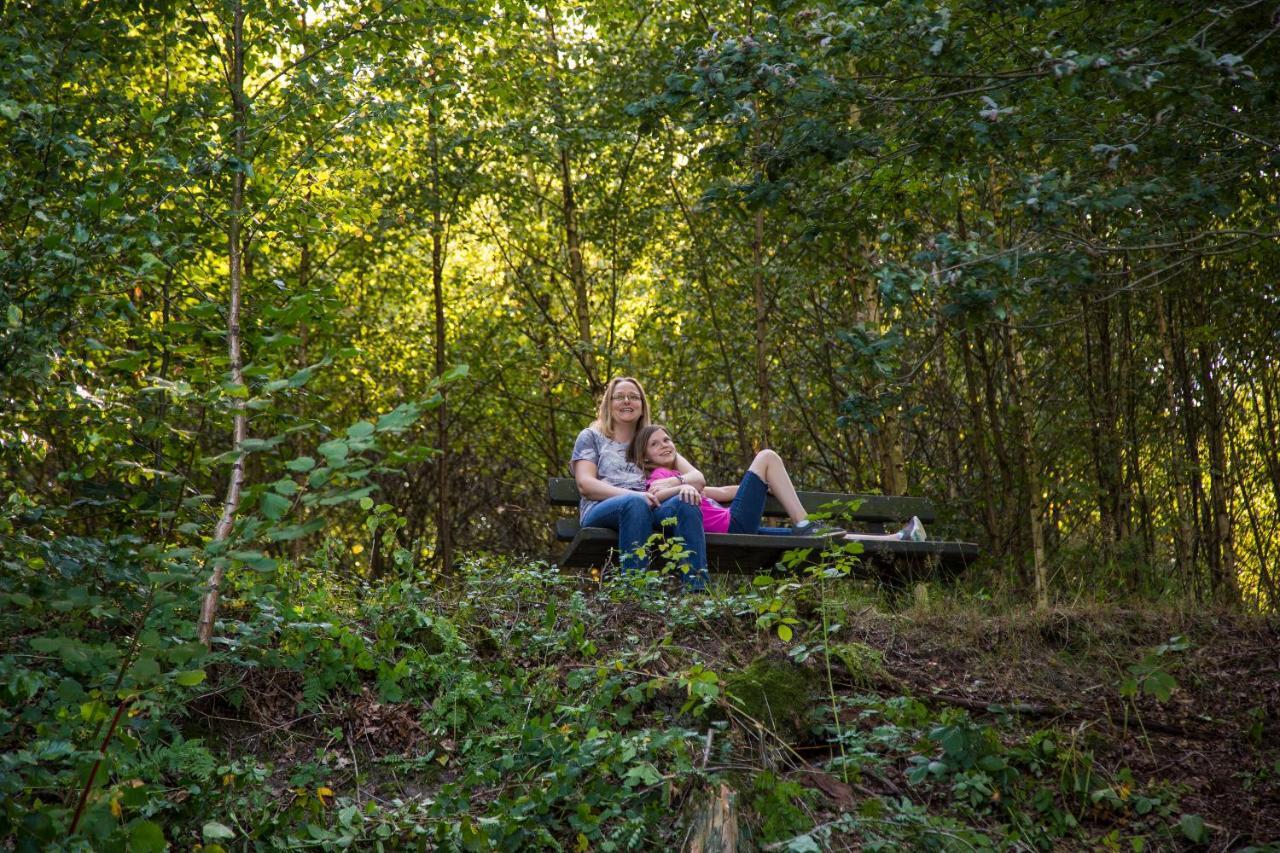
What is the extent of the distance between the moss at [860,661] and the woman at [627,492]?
2.52ft

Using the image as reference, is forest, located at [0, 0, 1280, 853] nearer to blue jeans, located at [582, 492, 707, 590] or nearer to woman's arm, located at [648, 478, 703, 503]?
blue jeans, located at [582, 492, 707, 590]

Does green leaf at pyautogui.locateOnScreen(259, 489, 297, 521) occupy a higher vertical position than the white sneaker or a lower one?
higher

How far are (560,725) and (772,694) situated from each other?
0.72m

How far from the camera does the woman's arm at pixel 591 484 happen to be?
5750 millimetres

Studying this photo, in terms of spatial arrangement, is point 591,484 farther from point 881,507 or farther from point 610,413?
point 881,507

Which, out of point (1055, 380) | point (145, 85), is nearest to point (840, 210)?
point (1055, 380)

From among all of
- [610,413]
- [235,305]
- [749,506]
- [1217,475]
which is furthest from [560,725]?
[1217,475]

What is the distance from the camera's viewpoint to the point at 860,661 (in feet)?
13.7

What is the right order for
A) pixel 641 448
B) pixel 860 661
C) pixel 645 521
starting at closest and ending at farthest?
pixel 860 661
pixel 645 521
pixel 641 448

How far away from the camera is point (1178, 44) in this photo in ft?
11.7

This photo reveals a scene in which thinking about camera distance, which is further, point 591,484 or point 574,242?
point 574,242

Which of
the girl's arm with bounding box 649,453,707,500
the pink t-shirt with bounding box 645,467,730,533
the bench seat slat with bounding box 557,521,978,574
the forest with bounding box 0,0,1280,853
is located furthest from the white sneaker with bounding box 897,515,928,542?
the girl's arm with bounding box 649,453,707,500

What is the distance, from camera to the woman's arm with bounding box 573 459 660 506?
5750mm

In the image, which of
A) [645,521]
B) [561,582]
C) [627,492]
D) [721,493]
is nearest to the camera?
[561,582]
